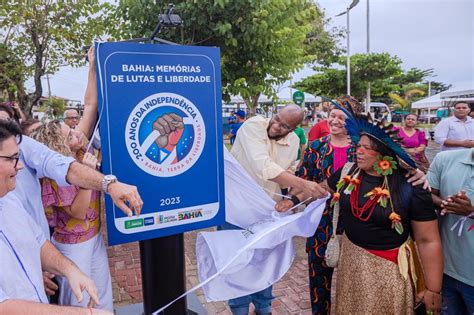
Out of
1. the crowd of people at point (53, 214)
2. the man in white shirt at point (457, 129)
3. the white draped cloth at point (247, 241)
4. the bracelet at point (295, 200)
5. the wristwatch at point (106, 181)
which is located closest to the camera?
the crowd of people at point (53, 214)

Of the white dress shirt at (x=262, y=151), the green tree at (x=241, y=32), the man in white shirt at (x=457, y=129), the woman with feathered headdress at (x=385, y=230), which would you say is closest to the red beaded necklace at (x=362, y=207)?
the woman with feathered headdress at (x=385, y=230)

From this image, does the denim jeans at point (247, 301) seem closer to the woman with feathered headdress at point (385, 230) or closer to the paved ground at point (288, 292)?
the paved ground at point (288, 292)

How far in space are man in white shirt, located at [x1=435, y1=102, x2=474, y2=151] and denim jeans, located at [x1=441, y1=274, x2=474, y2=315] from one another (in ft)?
14.3

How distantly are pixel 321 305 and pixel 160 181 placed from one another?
174 cm

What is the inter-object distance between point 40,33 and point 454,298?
9.11 meters

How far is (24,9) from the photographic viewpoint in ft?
23.9

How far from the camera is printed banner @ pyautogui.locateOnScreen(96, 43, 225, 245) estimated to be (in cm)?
179

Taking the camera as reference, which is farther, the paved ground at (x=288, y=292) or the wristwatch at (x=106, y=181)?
the paved ground at (x=288, y=292)

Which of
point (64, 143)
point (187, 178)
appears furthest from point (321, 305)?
point (64, 143)

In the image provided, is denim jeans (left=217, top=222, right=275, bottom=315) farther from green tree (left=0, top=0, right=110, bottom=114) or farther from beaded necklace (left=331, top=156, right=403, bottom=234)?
green tree (left=0, top=0, right=110, bottom=114)

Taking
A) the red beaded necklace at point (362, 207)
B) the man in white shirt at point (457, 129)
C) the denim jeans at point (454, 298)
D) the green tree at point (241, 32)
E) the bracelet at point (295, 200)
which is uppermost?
the green tree at point (241, 32)

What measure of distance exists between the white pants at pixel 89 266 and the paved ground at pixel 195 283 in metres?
1.34

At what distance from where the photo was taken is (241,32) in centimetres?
470

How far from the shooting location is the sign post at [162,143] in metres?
1.79
